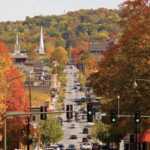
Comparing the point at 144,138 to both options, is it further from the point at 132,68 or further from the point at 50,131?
the point at 50,131

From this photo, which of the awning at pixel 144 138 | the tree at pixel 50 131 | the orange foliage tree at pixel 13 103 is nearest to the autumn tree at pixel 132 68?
the awning at pixel 144 138

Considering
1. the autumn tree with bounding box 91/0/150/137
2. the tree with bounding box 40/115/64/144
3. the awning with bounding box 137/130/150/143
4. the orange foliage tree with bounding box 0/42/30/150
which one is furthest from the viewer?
the tree with bounding box 40/115/64/144

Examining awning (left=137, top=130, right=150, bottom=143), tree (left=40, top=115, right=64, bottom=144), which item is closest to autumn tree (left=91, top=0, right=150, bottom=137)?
awning (left=137, top=130, right=150, bottom=143)

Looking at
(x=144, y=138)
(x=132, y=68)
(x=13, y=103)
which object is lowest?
(x=144, y=138)

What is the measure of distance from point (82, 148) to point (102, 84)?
28448mm

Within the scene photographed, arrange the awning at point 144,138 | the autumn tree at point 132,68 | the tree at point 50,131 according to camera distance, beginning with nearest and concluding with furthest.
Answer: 1. the autumn tree at point 132,68
2. the awning at point 144,138
3. the tree at point 50,131

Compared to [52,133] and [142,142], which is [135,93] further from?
[52,133]

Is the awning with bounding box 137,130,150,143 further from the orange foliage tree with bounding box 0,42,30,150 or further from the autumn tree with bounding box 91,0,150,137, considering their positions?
the orange foliage tree with bounding box 0,42,30,150

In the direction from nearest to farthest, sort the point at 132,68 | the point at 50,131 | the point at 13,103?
the point at 132,68 < the point at 13,103 < the point at 50,131

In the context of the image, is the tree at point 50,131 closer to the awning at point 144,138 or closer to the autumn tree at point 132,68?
the awning at point 144,138

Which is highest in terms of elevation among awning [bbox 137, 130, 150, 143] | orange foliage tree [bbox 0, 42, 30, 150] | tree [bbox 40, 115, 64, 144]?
orange foliage tree [bbox 0, 42, 30, 150]

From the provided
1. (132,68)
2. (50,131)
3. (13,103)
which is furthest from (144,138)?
(50,131)

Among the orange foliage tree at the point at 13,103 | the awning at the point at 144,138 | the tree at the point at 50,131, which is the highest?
the orange foliage tree at the point at 13,103

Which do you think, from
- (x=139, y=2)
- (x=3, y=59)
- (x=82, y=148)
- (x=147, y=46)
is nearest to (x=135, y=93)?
(x=147, y=46)
